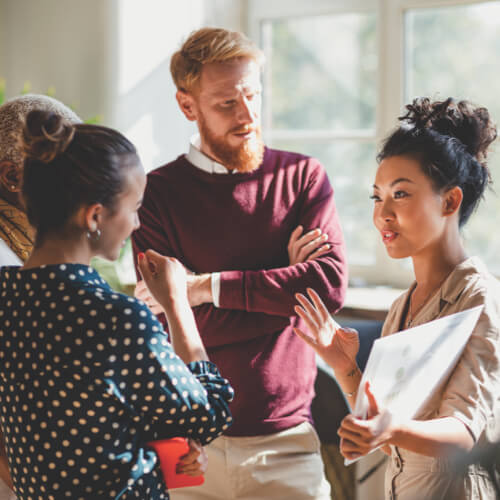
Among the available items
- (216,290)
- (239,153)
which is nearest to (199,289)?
(216,290)

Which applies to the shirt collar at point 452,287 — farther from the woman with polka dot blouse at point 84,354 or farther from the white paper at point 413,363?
the woman with polka dot blouse at point 84,354

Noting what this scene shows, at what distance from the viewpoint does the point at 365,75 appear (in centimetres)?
319

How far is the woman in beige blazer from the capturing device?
1140 millimetres

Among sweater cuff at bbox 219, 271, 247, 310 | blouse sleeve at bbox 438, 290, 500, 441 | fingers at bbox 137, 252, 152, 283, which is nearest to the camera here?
blouse sleeve at bbox 438, 290, 500, 441

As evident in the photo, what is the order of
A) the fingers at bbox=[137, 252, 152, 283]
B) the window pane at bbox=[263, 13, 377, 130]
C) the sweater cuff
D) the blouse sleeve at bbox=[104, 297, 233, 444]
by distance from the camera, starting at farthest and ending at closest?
the window pane at bbox=[263, 13, 377, 130], the sweater cuff, the fingers at bbox=[137, 252, 152, 283], the blouse sleeve at bbox=[104, 297, 233, 444]

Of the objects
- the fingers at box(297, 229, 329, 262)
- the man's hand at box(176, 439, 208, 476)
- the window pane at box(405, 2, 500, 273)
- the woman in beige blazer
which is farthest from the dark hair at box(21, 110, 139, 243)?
the window pane at box(405, 2, 500, 273)

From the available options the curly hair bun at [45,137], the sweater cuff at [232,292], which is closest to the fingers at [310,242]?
the sweater cuff at [232,292]

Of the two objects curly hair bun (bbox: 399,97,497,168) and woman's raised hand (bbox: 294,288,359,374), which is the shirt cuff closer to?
woman's raised hand (bbox: 294,288,359,374)

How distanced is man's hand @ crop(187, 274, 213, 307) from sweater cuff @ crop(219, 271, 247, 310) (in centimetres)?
3

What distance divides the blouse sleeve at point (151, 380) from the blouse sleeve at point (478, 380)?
1.39ft

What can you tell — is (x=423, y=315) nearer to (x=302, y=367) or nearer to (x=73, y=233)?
(x=302, y=367)

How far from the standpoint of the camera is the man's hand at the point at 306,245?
1.70 m

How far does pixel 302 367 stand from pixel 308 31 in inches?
83.8

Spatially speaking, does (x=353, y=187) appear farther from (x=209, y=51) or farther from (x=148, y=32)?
(x=209, y=51)
